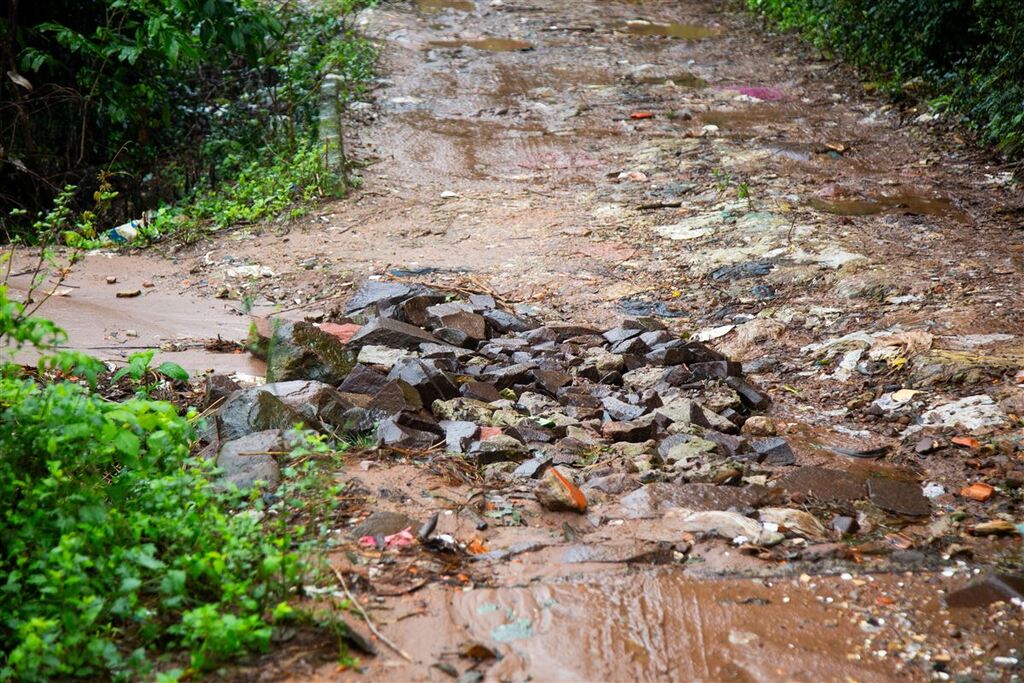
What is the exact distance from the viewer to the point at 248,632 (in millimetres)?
2104

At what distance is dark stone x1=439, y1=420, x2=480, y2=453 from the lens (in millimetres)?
3387

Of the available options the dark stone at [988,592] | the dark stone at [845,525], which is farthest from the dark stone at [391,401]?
the dark stone at [988,592]

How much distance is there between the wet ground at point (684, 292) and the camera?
2.29m

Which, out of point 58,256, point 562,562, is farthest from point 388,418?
point 58,256

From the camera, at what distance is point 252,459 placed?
2980 millimetres

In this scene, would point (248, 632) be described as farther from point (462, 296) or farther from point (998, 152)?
point (998, 152)

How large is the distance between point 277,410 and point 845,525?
6.33 feet

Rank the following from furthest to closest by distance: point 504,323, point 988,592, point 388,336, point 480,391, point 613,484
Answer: point 504,323, point 388,336, point 480,391, point 613,484, point 988,592

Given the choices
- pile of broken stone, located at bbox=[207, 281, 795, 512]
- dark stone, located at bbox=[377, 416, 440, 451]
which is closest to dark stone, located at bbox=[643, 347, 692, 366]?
pile of broken stone, located at bbox=[207, 281, 795, 512]

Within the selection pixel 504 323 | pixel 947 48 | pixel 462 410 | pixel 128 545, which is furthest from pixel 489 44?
pixel 128 545

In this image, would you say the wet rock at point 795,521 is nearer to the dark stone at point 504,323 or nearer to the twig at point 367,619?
the twig at point 367,619

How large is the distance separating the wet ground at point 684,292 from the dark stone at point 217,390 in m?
0.69

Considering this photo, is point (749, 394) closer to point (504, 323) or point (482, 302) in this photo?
point (504, 323)

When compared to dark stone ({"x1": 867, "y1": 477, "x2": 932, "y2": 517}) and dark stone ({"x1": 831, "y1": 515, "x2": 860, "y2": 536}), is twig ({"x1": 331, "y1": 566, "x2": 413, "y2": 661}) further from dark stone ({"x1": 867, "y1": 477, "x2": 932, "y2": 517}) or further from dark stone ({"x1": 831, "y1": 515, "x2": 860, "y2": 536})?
dark stone ({"x1": 867, "y1": 477, "x2": 932, "y2": 517})
